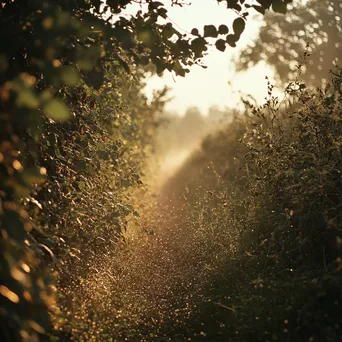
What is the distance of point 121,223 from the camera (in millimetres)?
5129

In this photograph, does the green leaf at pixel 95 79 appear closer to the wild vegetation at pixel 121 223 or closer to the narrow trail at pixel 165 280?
the wild vegetation at pixel 121 223

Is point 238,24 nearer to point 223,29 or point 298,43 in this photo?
point 223,29

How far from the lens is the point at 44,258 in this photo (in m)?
4.10

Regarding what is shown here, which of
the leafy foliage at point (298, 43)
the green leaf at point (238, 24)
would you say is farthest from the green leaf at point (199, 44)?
the leafy foliage at point (298, 43)

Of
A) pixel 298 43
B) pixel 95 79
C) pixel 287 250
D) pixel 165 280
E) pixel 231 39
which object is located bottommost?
pixel 298 43

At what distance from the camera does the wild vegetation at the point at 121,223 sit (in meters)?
2.96

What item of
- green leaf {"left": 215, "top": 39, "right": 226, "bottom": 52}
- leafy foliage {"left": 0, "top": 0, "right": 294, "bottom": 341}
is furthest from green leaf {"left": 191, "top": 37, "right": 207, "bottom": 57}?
green leaf {"left": 215, "top": 39, "right": 226, "bottom": 52}

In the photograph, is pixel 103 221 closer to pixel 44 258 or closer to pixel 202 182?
pixel 44 258

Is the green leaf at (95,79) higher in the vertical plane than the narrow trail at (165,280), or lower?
higher

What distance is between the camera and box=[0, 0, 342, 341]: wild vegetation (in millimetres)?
2963

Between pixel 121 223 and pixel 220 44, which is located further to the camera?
pixel 121 223

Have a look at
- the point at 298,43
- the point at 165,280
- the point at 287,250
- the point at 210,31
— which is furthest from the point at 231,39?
the point at 298,43

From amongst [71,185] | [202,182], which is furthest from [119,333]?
[202,182]

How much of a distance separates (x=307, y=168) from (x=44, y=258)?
3.03 metres
